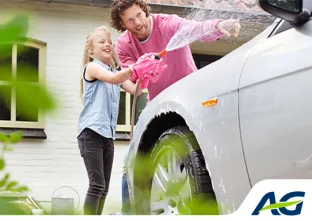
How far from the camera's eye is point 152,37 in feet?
11.8

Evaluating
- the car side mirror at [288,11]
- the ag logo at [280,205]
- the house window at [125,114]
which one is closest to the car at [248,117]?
the car side mirror at [288,11]

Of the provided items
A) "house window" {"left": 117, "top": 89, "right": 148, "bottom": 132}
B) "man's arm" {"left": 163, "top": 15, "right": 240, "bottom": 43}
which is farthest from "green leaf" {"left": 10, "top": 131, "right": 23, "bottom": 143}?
"house window" {"left": 117, "top": 89, "right": 148, "bottom": 132}

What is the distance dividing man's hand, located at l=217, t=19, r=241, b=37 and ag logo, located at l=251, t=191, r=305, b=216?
2345 millimetres

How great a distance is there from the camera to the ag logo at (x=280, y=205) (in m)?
0.63

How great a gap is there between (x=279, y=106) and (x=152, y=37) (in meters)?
1.66

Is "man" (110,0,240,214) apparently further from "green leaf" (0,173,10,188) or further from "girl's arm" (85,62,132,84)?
"green leaf" (0,173,10,188)

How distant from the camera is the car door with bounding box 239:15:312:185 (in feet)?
6.24

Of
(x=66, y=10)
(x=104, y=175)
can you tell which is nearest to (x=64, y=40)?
(x=66, y=10)

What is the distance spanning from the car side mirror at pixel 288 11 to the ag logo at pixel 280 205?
1419 mm

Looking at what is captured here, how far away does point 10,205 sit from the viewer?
57cm

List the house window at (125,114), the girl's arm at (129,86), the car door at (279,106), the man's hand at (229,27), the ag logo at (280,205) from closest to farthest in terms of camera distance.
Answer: the ag logo at (280,205) → the car door at (279,106) → the man's hand at (229,27) → the girl's arm at (129,86) → the house window at (125,114)

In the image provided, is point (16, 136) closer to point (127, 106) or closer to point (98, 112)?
point (98, 112)

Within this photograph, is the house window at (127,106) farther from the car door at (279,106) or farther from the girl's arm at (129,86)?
the car door at (279,106)
